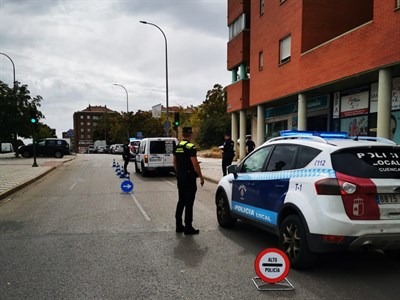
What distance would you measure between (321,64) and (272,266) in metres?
13.8

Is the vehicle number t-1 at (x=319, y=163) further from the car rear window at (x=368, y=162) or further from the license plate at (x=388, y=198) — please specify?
the license plate at (x=388, y=198)

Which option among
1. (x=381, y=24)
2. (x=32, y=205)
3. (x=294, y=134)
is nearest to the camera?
(x=294, y=134)

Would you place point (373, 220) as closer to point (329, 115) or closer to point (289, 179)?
point (289, 179)

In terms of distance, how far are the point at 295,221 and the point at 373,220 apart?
0.90m

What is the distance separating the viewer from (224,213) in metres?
7.14

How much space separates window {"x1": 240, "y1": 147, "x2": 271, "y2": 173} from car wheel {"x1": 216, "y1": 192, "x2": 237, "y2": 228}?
33.8 inches

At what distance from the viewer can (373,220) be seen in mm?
4375

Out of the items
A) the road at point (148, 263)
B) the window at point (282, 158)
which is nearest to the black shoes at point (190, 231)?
the road at point (148, 263)

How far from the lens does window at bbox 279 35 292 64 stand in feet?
64.5

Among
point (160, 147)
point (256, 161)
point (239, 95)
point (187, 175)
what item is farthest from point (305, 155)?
point (239, 95)

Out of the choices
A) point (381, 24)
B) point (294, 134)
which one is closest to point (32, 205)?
point (294, 134)

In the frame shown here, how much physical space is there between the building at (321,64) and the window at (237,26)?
7cm

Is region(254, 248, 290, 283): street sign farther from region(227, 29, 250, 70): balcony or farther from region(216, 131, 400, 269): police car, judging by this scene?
region(227, 29, 250, 70): balcony

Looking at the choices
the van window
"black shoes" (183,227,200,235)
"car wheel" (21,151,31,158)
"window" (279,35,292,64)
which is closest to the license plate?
"black shoes" (183,227,200,235)
